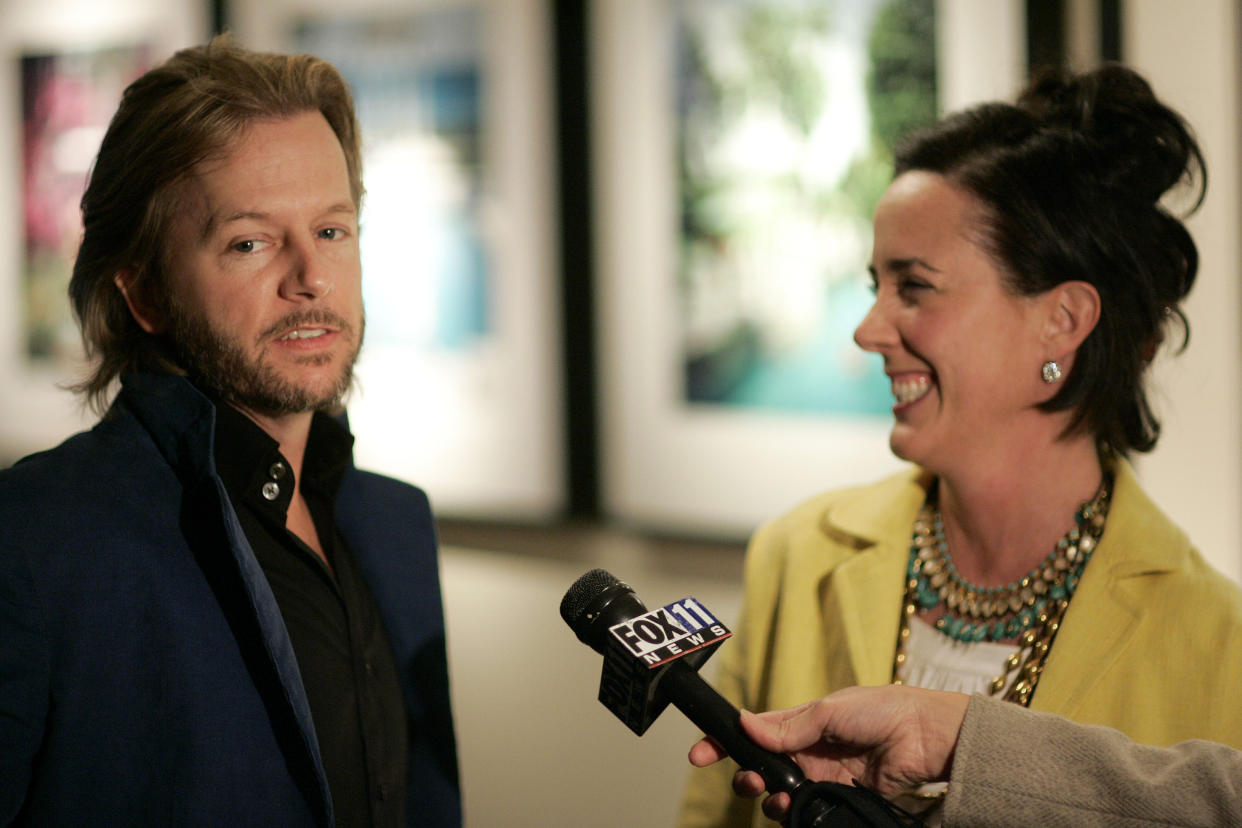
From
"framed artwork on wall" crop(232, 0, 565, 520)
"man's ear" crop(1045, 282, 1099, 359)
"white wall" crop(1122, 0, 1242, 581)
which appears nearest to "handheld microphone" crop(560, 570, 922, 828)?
"man's ear" crop(1045, 282, 1099, 359)

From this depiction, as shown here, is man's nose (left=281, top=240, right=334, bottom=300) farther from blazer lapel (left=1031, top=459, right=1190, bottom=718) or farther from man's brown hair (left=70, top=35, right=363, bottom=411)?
blazer lapel (left=1031, top=459, right=1190, bottom=718)

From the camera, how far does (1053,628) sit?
152 cm

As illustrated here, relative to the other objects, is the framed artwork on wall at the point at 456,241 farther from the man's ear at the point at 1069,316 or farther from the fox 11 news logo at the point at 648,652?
the fox 11 news logo at the point at 648,652

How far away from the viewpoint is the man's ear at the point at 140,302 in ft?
4.96

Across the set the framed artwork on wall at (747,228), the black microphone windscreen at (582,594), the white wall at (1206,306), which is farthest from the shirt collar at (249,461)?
the white wall at (1206,306)

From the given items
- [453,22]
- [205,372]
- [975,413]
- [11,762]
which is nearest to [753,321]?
[975,413]

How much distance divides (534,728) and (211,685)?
5.03 ft

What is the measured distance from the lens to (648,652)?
1092 mm

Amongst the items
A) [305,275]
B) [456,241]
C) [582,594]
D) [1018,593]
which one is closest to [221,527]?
[305,275]

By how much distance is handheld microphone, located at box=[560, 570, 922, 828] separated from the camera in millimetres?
1025

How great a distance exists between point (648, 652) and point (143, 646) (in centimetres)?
58

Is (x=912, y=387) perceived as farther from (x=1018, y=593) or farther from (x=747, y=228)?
(x=747, y=228)

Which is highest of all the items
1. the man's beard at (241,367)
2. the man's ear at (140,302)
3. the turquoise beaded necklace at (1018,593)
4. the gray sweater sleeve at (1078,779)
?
the man's ear at (140,302)

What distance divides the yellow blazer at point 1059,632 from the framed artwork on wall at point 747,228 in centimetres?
51
